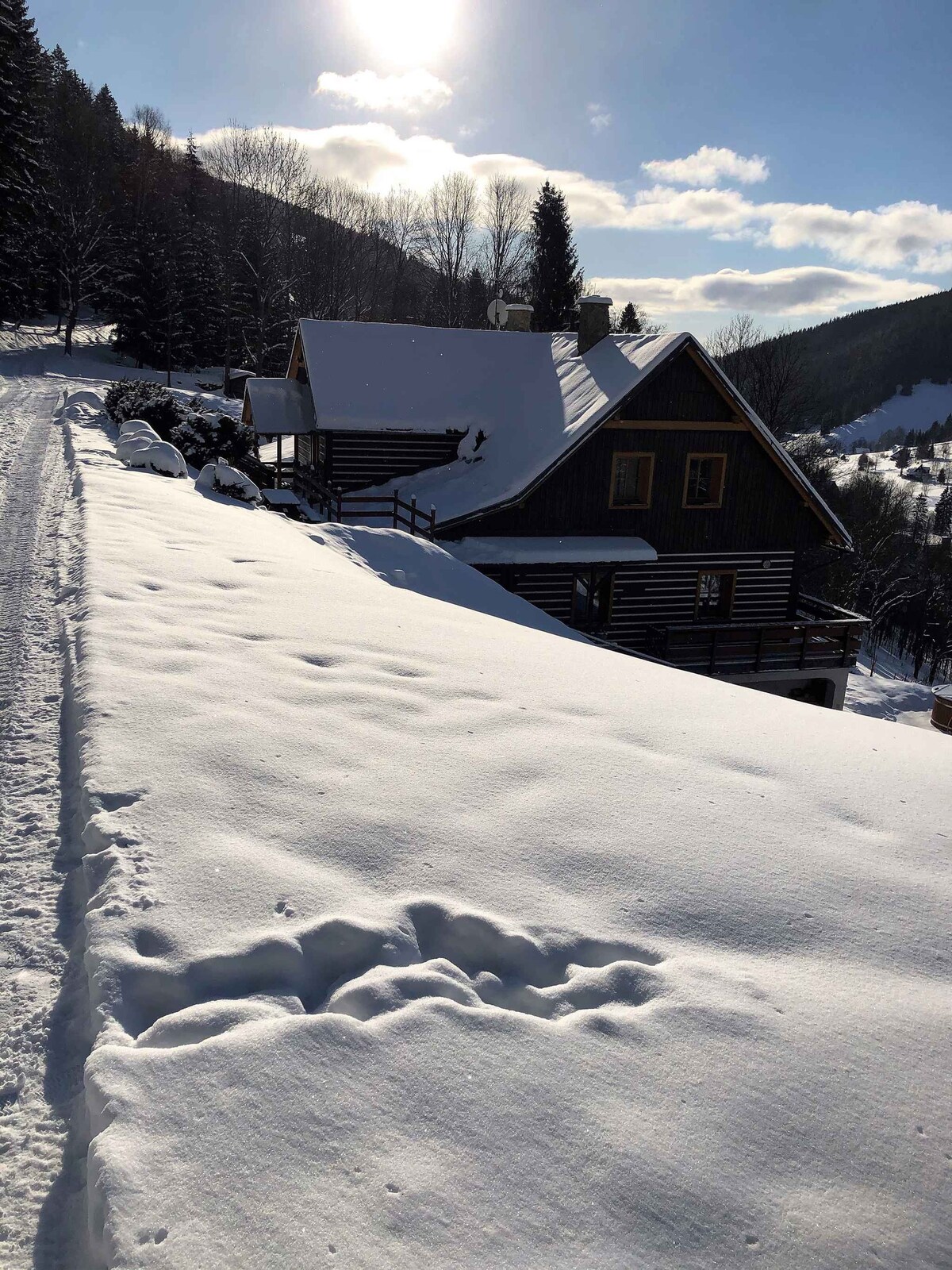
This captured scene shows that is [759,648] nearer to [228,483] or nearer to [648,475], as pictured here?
[648,475]

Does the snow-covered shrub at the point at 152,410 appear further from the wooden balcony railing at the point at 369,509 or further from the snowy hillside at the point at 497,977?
the snowy hillside at the point at 497,977

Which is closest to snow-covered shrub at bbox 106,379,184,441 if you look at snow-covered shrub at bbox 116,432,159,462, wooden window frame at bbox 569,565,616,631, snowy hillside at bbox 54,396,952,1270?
snow-covered shrub at bbox 116,432,159,462

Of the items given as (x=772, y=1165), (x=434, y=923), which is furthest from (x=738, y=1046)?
(x=434, y=923)

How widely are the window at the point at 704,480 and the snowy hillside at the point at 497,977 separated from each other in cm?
1515

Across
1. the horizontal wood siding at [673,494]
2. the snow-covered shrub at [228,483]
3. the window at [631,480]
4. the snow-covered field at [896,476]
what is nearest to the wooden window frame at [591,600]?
the horizontal wood siding at [673,494]

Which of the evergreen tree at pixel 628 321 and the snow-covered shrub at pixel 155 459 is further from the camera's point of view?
the evergreen tree at pixel 628 321

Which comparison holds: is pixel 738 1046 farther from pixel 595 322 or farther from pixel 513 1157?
pixel 595 322

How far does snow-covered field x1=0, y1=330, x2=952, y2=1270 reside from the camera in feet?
7.75

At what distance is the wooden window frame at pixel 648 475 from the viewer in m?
20.0

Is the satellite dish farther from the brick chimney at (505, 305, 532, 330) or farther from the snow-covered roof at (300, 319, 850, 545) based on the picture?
the snow-covered roof at (300, 319, 850, 545)

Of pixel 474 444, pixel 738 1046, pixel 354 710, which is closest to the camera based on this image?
pixel 738 1046

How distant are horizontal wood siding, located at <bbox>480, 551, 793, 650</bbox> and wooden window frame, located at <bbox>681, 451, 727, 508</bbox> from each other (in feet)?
4.17

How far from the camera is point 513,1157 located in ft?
8.19

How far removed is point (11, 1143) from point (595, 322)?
902 inches
